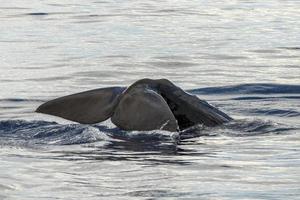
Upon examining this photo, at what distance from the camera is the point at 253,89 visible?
13773 mm

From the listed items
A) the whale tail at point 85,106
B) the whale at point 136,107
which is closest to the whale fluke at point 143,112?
the whale at point 136,107

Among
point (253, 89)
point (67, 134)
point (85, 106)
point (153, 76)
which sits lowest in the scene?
point (153, 76)

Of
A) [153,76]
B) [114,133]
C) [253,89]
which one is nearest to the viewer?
[114,133]

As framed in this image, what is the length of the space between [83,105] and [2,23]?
13.7 metres

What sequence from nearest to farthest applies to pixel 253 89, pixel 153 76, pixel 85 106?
pixel 85 106
pixel 253 89
pixel 153 76

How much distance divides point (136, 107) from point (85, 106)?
1.67 feet

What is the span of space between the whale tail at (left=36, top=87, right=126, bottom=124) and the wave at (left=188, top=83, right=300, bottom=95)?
388 centimetres

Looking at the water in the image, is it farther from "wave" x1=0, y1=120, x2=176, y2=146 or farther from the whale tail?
the whale tail

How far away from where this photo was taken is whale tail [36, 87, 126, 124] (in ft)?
32.3

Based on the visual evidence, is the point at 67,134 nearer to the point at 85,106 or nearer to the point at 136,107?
the point at 85,106

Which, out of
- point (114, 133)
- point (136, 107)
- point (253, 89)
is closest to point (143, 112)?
point (136, 107)

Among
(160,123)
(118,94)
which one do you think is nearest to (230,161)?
(160,123)

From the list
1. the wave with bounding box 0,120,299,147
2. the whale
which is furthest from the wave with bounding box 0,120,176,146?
the whale

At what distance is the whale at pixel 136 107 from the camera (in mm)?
9617
